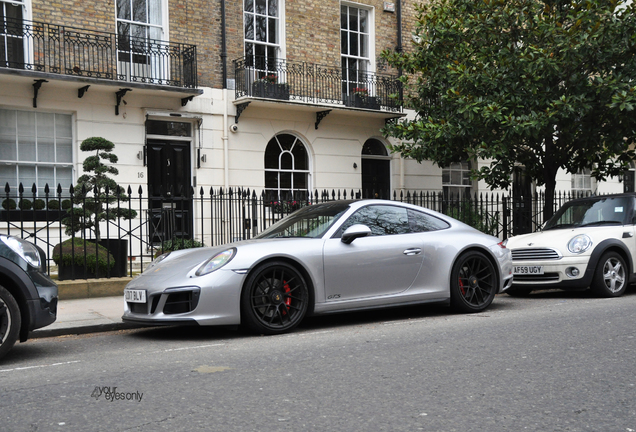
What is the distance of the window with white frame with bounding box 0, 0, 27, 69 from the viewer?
14297 mm

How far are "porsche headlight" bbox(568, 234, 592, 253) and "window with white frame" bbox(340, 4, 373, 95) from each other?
10.6 meters

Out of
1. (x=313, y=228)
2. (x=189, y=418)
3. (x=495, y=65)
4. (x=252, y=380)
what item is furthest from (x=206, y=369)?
(x=495, y=65)

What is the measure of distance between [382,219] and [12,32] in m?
10.6

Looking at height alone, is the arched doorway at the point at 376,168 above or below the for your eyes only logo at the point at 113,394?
above

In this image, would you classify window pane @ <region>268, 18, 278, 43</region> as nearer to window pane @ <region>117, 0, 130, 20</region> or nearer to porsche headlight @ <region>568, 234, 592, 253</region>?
window pane @ <region>117, 0, 130, 20</region>

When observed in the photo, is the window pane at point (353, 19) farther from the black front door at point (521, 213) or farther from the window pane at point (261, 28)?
the black front door at point (521, 213)

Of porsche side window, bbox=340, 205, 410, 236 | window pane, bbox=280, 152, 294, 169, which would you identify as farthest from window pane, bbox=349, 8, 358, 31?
porsche side window, bbox=340, 205, 410, 236

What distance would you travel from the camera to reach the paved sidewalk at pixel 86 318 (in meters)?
7.51

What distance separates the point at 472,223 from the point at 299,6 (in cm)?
769

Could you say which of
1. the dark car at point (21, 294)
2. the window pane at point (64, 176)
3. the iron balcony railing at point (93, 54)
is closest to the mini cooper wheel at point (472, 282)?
the dark car at point (21, 294)

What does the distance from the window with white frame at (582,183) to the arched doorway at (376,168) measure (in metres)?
9.14

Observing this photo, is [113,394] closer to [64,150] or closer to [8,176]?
[8,176]

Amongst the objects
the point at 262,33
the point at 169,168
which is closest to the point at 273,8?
the point at 262,33

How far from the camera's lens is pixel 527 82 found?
13.5 m
